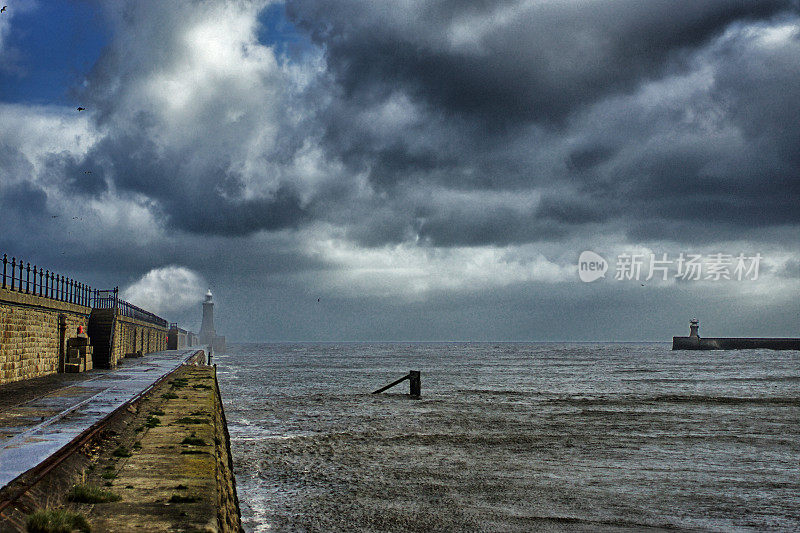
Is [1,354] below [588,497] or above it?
above

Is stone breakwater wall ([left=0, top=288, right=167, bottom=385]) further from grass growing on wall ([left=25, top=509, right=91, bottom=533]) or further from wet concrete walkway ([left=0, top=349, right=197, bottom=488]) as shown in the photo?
grass growing on wall ([left=25, top=509, right=91, bottom=533])

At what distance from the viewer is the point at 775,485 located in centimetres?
1473

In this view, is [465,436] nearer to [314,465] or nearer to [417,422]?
[417,422]

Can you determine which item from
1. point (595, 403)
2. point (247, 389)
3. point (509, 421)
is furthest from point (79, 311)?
point (595, 403)

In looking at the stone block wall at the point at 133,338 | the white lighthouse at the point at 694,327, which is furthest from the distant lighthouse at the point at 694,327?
the stone block wall at the point at 133,338

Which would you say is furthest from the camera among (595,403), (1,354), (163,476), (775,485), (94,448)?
(595,403)

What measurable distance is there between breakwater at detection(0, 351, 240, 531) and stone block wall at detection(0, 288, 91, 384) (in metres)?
11.6

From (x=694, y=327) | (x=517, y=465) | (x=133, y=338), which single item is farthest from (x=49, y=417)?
(x=694, y=327)

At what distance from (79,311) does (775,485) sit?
32967mm

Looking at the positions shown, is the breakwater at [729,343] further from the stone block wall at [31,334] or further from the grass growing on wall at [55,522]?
the grass growing on wall at [55,522]

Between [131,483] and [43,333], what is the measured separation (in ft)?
75.5

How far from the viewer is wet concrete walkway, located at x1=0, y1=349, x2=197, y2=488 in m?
9.42

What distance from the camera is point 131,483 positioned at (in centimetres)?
838

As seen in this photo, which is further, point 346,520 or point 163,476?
point 346,520
